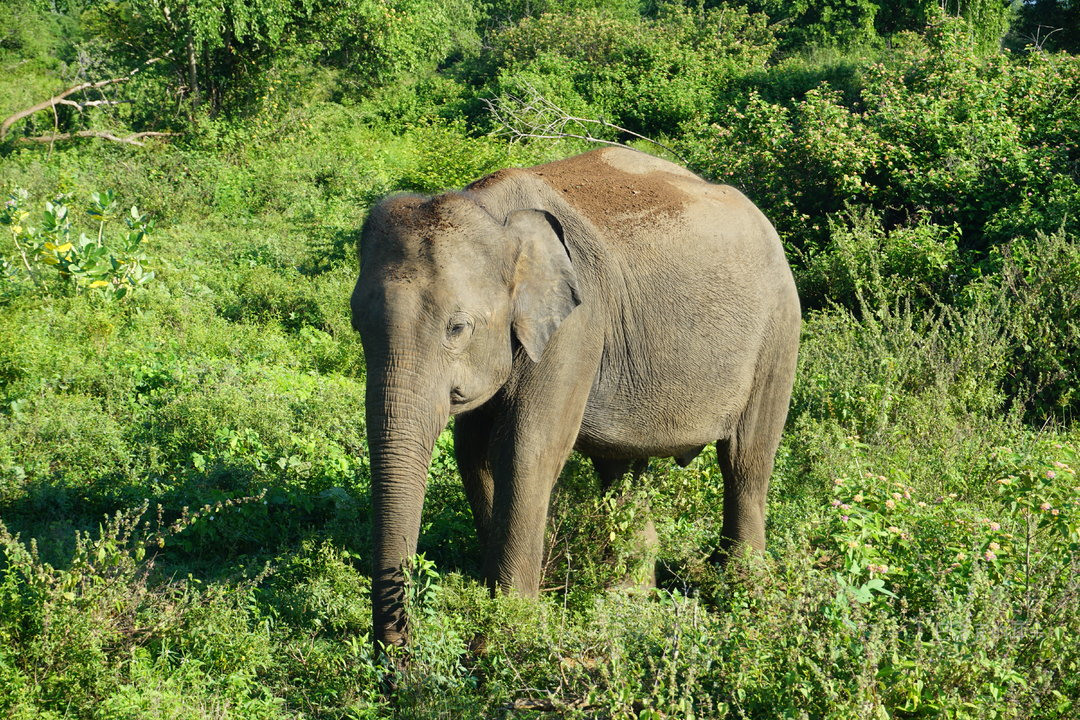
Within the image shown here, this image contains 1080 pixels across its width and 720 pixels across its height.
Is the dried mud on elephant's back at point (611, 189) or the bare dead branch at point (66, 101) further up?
the dried mud on elephant's back at point (611, 189)

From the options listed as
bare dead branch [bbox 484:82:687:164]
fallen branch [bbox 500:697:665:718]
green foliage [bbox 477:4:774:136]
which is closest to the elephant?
fallen branch [bbox 500:697:665:718]

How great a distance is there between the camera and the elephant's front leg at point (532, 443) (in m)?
4.45

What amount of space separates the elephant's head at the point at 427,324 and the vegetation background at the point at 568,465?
13.5 inches

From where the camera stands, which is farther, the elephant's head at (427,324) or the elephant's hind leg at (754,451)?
the elephant's hind leg at (754,451)

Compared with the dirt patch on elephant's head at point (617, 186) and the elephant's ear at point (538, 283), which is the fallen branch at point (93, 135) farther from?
the elephant's ear at point (538, 283)

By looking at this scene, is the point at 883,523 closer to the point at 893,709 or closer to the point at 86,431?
the point at 893,709

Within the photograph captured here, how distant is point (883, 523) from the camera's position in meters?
4.81

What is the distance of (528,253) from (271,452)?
10.3 ft

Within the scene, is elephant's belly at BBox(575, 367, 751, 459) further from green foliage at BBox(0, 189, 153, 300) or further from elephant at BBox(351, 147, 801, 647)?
green foliage at BBox(0, 189, 153, 300)

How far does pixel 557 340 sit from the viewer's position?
4488 mm

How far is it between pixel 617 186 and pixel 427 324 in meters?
1.52

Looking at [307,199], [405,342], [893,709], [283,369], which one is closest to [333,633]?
[405,342]

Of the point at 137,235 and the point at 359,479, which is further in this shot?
the point at 137,235

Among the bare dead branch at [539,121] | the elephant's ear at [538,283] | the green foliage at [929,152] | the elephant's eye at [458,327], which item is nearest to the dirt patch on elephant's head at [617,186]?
the elephant's ear at [538,283]
